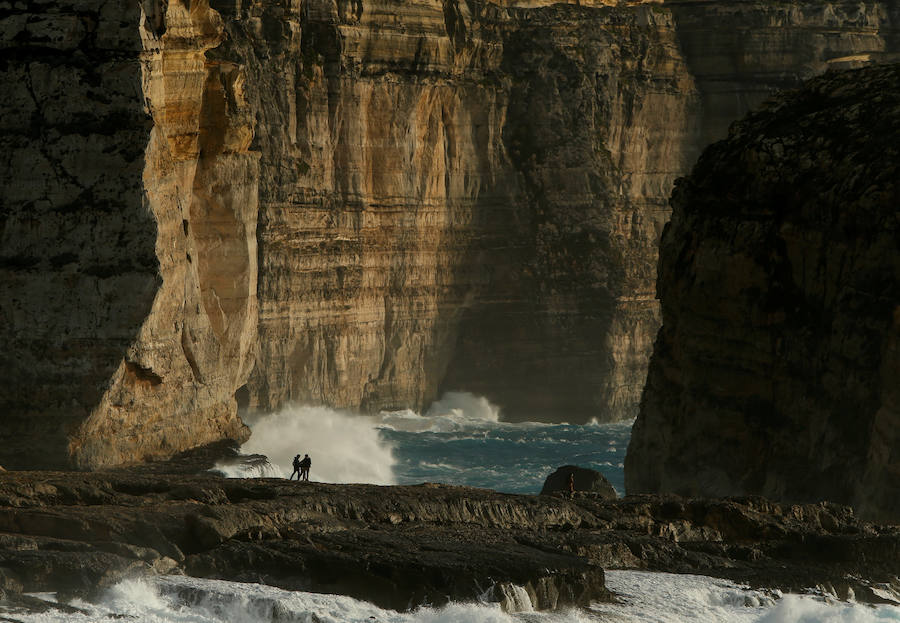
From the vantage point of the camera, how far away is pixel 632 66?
77.9m

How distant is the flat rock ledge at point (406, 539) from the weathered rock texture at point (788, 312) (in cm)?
347

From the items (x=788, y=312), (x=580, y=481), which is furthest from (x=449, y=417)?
(x=788, y=312)

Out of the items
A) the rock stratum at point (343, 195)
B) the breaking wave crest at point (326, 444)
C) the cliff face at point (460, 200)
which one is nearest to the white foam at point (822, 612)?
the rock stratum at point (343, 195)

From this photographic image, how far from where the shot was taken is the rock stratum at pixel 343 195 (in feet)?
132

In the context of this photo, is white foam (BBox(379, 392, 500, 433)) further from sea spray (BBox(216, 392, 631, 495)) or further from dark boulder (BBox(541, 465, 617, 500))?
dark boulder (BBox(541, 465, 617, 500))

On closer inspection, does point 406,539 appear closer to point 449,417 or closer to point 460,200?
point 449,417

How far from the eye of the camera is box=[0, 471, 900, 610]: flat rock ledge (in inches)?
1081

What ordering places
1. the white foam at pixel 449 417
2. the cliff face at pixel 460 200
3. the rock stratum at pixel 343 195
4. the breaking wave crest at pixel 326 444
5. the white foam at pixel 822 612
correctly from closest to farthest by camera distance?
the white foam at pixel 822 612, the rock stratum at pixel 343 195, the breaking wave crest at pixel 326 444, the cliff face at pixel 460 200, the white foam at pixel 449 417

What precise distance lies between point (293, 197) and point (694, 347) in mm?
24196

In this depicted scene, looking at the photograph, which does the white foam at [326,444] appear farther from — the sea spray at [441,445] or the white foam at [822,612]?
the white foam at [822,612]

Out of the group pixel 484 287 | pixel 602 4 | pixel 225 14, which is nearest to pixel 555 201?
pixel 484 287

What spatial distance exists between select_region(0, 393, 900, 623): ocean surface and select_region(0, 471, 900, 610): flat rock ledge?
424 millimetres

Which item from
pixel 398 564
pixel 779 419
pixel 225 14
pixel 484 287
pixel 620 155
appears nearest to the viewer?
pixel 398 564

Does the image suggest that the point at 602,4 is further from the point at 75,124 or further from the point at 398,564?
the point at 398,564
